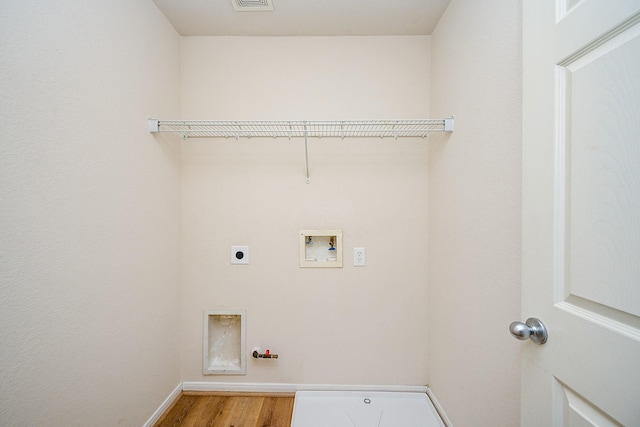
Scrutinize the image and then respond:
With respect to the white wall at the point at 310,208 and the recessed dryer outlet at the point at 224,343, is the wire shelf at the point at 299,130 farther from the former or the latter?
the recessed dryer outlet at the point at 224,343

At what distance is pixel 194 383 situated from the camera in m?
1.73

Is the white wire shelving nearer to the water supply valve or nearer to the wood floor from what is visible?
the water supply valve

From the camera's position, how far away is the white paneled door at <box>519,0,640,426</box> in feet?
1.67

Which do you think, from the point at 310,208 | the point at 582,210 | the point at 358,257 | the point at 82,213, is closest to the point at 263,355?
the point at 358,257

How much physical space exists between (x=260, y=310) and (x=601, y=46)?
1896 mm

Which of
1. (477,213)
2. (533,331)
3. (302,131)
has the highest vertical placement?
(302,131)

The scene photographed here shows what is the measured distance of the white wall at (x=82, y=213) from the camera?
82 cm

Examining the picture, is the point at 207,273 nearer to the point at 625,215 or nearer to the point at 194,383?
the point at 194,383

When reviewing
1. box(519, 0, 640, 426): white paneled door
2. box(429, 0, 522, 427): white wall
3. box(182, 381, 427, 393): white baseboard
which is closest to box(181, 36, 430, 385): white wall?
box(182, 381, 427, 393): white baseboard

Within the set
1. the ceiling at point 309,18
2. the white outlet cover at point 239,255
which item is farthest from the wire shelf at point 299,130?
the white outlet cover at point 239,255

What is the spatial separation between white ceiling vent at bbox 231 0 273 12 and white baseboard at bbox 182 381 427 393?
7.92ft

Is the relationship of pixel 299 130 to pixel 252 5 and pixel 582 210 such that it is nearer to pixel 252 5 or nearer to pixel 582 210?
pixel 252 5

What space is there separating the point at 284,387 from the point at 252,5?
2.44 m

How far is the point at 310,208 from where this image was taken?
1725 mm
